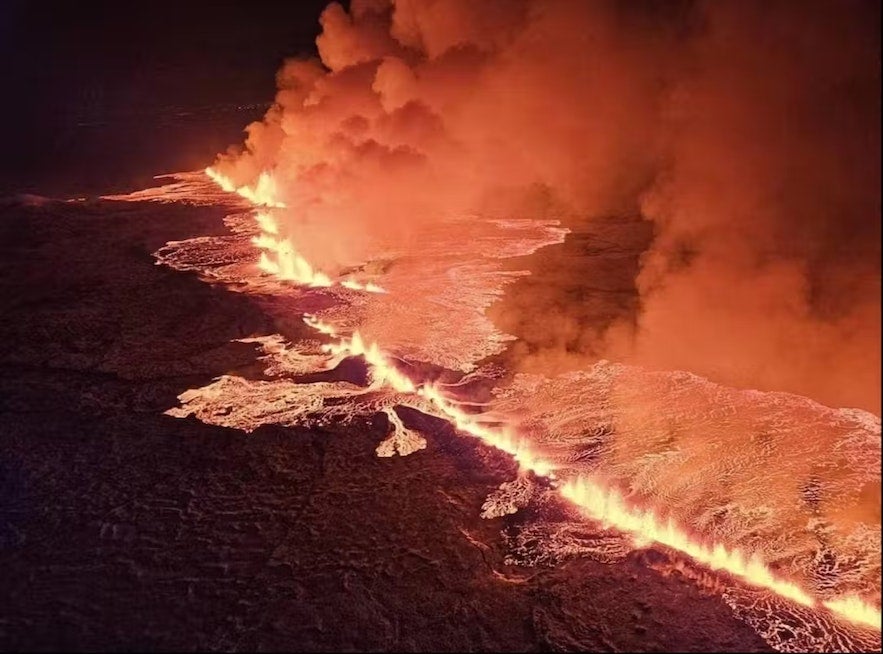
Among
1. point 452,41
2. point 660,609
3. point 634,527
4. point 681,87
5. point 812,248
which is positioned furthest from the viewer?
point 452,41

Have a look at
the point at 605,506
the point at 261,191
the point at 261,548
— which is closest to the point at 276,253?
the point at 261,191

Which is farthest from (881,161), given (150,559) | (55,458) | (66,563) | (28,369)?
(28,369)

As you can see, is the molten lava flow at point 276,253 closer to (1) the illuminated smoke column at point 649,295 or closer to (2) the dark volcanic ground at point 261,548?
(1) the illuminated smoke column at point 649,295

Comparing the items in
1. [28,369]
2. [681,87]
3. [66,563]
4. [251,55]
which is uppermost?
[251,55]

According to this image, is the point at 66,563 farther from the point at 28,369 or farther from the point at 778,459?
the point at 778,459

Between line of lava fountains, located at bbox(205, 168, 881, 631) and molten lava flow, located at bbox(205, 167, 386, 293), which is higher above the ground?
molten lava flow, located at bbox(205, 167, 386, 293)

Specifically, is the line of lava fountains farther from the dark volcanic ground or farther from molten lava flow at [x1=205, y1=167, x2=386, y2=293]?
molten lava flow at [x1=205, y1=167, x2=386, y2=293]

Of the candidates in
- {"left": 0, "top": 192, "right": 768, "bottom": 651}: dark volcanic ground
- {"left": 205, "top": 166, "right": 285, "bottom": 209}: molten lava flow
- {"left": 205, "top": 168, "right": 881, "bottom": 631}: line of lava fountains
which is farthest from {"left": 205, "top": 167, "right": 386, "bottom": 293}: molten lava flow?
{"left": 0, "top": 192, "right": 768, "bottom": 651}: dark volcanic ground

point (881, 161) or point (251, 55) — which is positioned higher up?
point (251, 55)
